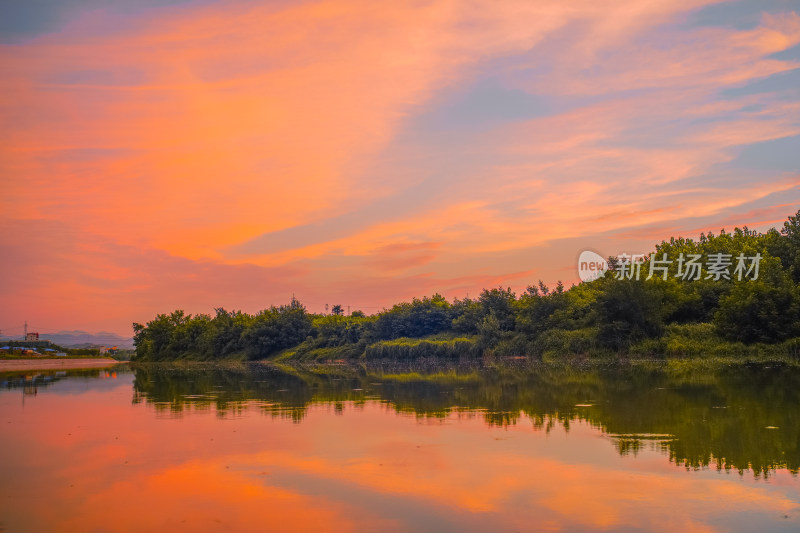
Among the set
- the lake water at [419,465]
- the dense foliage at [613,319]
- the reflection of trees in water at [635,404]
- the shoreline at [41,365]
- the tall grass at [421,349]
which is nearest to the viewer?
the lake water at [419,465]

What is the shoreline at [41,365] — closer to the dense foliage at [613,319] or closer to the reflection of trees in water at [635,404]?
the dense foliage at [613,319]

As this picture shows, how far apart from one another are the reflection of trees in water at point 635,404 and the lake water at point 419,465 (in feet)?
0.28

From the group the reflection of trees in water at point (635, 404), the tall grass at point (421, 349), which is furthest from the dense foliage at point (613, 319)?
the reflection of trees in water at point (635, 404)

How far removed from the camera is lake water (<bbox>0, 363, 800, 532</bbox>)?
295 inches

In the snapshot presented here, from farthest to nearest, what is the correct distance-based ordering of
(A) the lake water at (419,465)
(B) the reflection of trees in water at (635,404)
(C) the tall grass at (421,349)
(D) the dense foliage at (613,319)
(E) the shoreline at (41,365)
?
(E) the shoreline at (41,365) → (C) the tall grass at (421,349) → (D) the dense foliage at (613,319) → (B) the reflection of trees in water at (635,404) → (A) the lake water at (419,465)

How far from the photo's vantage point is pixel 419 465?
401 inches

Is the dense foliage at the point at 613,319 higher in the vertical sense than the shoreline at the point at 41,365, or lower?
higher

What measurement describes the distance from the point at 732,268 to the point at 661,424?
140 feet

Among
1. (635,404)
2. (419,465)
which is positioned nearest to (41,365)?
(635,404)

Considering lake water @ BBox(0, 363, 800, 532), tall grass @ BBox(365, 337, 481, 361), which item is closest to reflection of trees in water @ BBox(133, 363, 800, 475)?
lake water @ BBox(0, 363, 800, 532)

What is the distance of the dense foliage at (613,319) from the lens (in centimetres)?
3709

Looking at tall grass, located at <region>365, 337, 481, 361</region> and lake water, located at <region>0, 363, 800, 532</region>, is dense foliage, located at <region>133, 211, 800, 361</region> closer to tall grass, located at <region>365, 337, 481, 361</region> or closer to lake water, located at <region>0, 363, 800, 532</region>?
tall grass, located at <region>365, 337, 481, 361</region>

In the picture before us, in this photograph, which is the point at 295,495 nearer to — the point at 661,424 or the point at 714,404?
the point at 661,424

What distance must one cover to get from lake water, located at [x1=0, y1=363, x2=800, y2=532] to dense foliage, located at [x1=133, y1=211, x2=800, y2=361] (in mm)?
19390
